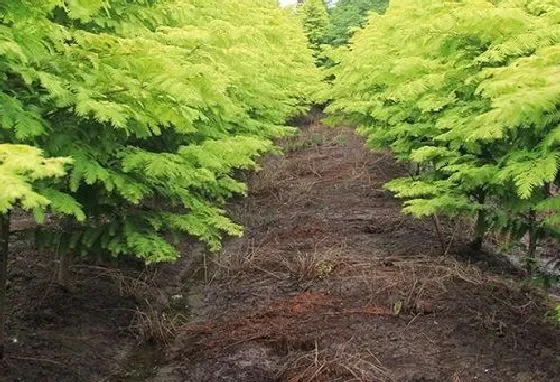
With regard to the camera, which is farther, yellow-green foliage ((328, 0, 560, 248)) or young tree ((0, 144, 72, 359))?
yellow-green foliage ((328, 0, 560, 248))

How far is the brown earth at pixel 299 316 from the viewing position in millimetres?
5676

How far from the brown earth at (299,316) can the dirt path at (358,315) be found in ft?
0.06

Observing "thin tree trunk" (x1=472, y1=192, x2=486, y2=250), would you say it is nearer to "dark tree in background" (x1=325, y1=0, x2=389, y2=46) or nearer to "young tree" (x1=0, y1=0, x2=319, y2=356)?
"young tree" (x1=0, y1=0, x2=319, y2=356)

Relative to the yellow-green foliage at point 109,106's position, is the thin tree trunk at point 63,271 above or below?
below

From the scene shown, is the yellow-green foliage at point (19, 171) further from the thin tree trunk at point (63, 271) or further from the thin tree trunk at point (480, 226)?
the thin tree trunk at point (480, 226)

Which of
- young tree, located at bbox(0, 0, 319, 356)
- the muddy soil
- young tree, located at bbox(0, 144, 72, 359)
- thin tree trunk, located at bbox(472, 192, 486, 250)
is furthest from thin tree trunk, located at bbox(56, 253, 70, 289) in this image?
thin tree trunk, located at bbox(472, 192, 486, 250)

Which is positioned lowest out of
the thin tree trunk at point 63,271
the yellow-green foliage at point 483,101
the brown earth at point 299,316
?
the brown earth at point 299,316

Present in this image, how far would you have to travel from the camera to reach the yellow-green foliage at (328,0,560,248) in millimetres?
4207

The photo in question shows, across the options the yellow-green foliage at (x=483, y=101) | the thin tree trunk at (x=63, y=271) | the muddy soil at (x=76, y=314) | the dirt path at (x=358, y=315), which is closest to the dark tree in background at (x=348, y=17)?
the yellow-green foliage at (x=483, y=101)

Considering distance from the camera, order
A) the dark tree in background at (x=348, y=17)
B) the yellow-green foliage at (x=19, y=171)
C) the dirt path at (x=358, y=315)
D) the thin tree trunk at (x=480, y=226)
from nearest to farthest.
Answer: the yellow-green foliage at (x=19, y=171) < the dirt path at (x=358, y=315) < the thin tree trunk at (x=480, y=226) < the dark tree in background at (x=348, y=17)

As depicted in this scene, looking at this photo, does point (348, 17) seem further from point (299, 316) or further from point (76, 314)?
point (76, 314)

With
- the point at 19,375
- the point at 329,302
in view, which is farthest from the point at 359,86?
the point at 19,375

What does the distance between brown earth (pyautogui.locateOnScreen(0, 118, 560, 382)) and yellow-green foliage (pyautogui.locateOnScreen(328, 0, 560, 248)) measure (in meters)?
1.06

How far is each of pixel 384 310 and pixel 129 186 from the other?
334cm
